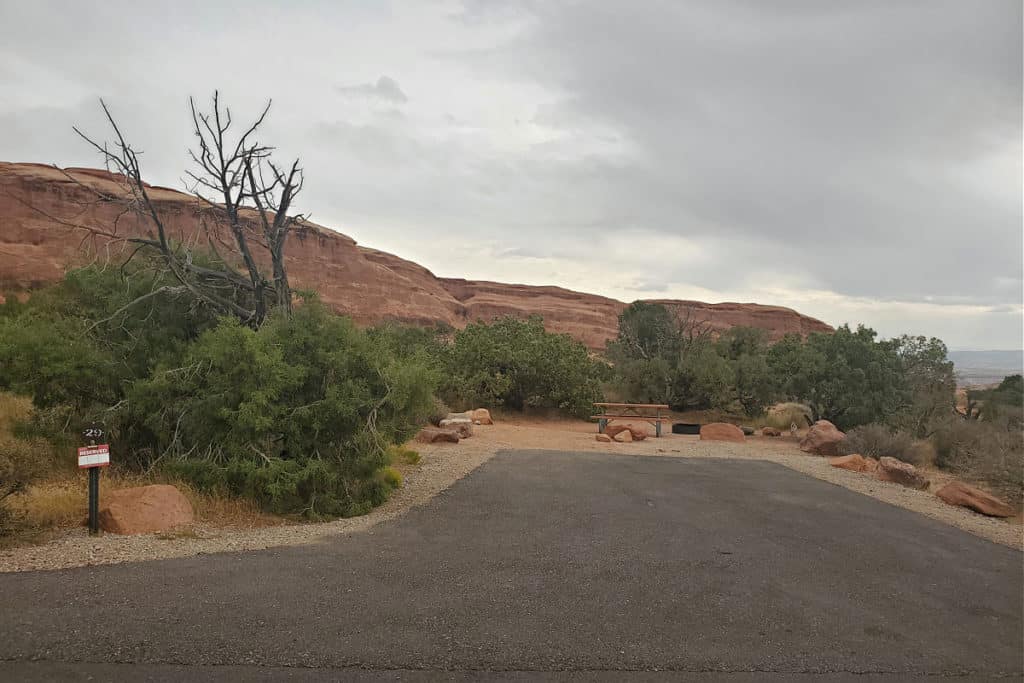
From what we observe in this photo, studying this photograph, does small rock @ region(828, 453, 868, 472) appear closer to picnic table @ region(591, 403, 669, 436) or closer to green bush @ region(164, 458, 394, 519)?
→ picnic table @ region(591, 403, 669, 436)

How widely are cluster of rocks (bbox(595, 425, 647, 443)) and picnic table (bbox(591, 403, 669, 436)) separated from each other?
0.56m

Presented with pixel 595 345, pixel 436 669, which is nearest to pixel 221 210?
pixel 436 669

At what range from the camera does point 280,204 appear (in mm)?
10664

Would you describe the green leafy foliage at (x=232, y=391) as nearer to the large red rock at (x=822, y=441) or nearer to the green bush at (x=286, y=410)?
the green bush at (x=286, y=410)

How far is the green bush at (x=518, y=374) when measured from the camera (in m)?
23.8

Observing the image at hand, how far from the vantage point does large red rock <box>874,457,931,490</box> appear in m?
12.1

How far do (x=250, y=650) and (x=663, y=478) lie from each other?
338 inches

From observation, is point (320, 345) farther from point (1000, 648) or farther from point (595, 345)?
point (595, 345)

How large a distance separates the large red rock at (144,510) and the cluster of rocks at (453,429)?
7957 mm

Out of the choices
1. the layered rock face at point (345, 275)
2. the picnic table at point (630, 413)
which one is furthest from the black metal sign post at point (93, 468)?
the picnic table at point (630, 413)

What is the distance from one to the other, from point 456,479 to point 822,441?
1039 cm

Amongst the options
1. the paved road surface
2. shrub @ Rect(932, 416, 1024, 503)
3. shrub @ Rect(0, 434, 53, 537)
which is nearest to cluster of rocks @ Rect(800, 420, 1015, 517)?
shrub @ Rect(932, 416, 1024, 503)

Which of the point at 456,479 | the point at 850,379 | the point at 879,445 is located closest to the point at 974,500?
the point at 879,445

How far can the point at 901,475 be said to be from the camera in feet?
40.2
